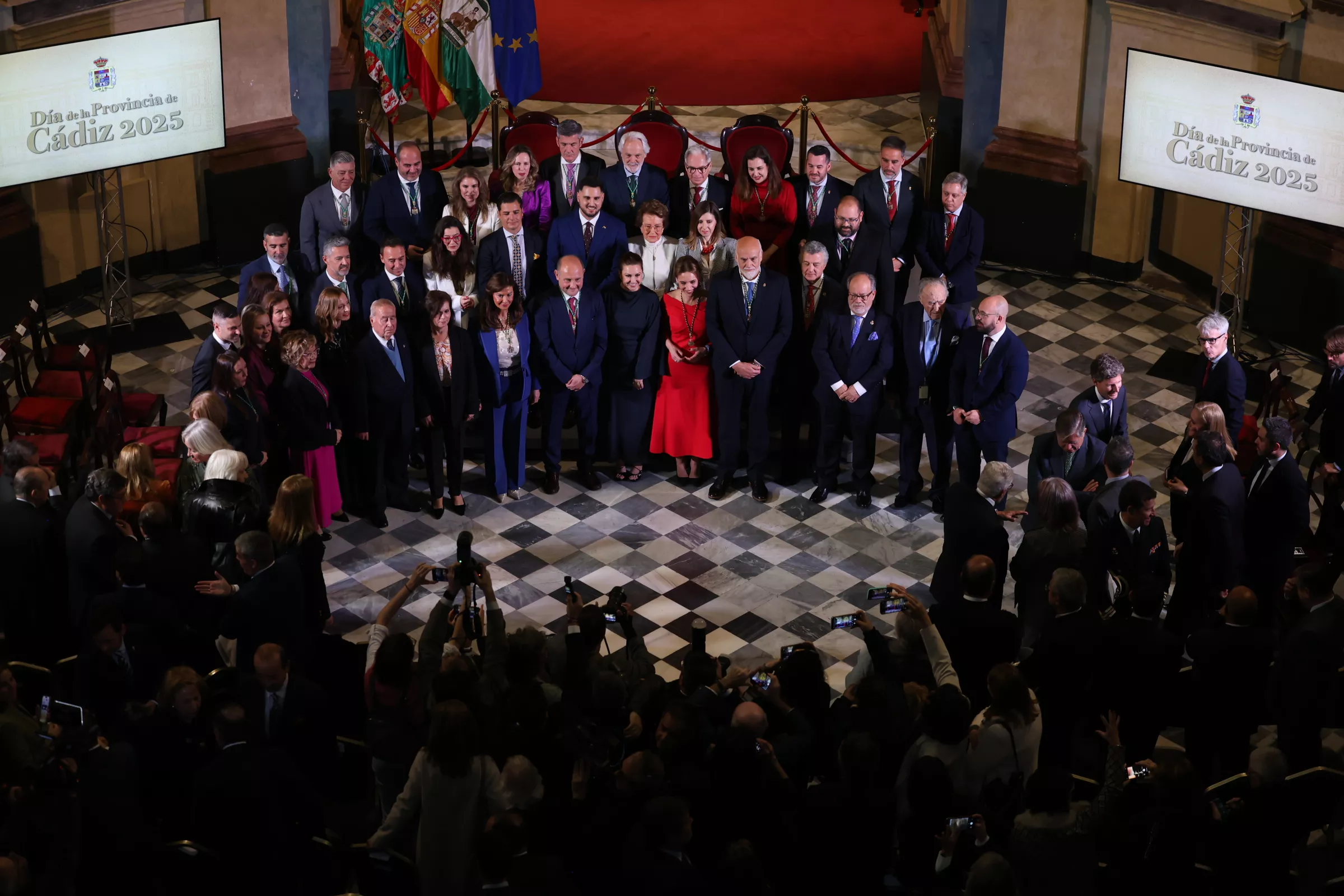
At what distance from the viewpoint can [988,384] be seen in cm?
920

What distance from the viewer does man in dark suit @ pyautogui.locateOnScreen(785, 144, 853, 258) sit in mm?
10195

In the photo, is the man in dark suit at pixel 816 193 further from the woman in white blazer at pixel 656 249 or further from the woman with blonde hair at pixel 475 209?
the woman with blonde hair at pixel 475 209

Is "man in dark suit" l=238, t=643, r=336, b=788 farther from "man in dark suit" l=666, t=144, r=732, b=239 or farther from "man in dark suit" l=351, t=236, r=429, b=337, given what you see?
"man in dark suit" l=666, t=144, r=732, b=239

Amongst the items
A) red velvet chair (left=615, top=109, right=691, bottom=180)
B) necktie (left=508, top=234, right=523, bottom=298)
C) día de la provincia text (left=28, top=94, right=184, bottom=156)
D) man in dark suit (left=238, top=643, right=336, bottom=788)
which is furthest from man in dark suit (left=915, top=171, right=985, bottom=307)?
man in dark suit (left=238, top=643, right=336, bottom=788)

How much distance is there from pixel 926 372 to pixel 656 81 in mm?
7372

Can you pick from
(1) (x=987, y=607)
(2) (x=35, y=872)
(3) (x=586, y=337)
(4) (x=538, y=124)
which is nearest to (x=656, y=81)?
(4) (x=538, y=124)

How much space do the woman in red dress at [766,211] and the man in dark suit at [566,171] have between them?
92 cm

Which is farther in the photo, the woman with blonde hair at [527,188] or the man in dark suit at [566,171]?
the man in dark suit at [566,171]

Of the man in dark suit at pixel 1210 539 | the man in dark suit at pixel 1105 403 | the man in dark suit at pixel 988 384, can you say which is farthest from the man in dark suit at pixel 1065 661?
the man in dark suit at pixel 988 384

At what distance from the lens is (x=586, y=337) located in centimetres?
955

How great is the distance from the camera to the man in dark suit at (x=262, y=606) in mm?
6805

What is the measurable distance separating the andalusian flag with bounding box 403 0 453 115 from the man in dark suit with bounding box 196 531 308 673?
719cm

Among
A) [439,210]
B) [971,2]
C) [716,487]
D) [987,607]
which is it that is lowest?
[716,487]

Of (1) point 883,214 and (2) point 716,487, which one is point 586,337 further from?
(1) point 883,214
